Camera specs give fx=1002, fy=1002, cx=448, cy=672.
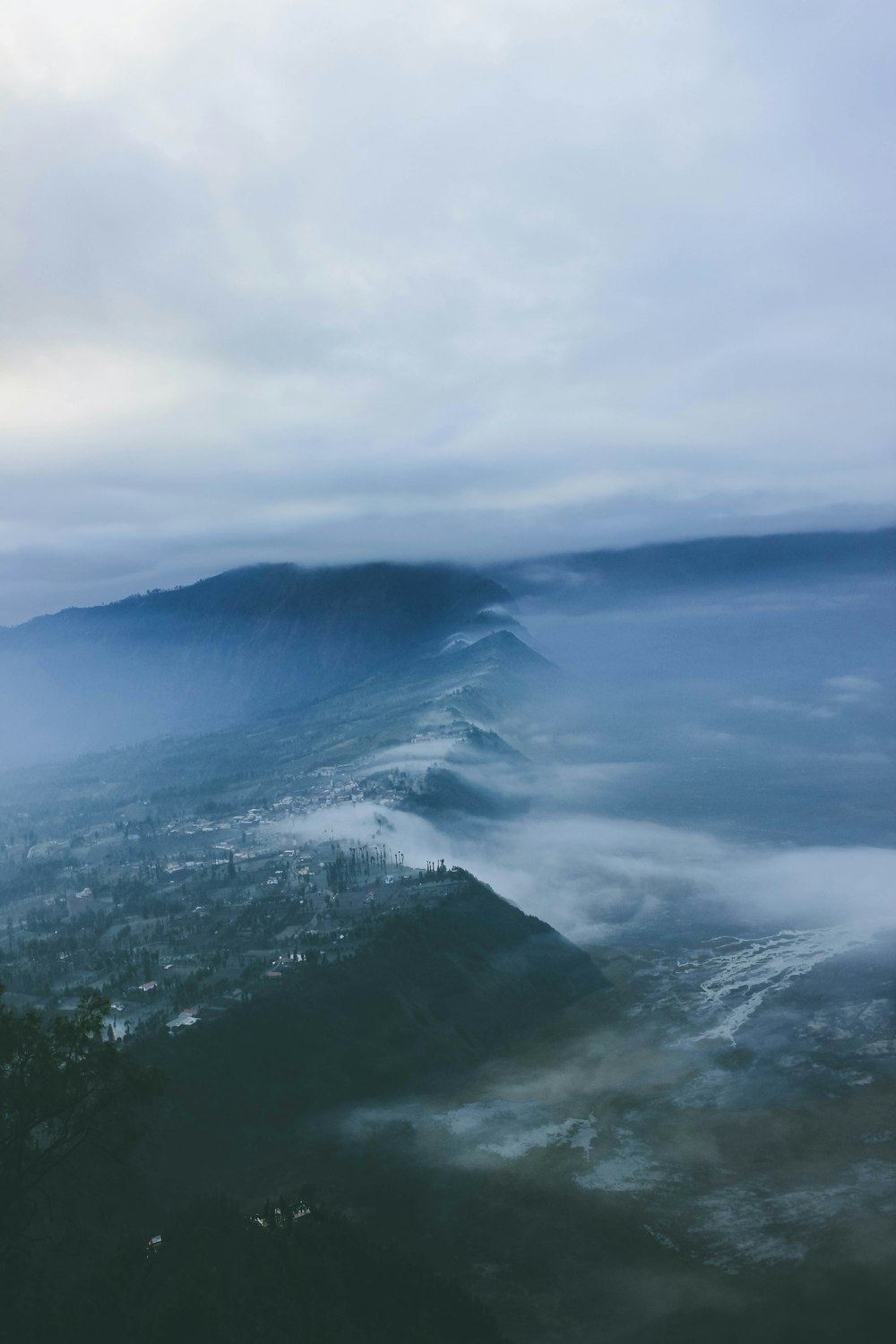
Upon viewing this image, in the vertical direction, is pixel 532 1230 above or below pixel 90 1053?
below

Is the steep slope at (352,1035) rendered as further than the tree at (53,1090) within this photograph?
Yes

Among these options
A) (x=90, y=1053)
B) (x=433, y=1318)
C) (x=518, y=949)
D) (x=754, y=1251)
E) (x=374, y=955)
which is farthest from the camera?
(x=518, y=949)

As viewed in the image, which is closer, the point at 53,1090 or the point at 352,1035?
the point at 53,1090

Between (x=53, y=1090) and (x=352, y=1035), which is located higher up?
(x=53, y=1090)

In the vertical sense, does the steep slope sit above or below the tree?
below

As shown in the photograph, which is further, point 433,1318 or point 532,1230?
point 532,1230

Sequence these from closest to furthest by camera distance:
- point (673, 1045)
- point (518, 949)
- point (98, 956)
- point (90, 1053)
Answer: point (90, 1053), point (673, 1045), point (518, 949), point (98, 956)

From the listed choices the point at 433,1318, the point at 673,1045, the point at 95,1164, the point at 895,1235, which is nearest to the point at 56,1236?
the point at 95,1164

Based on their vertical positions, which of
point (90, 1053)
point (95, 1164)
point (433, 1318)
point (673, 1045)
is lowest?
point (673, 1045)

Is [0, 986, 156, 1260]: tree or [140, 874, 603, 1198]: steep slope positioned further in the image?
[140, 874, 603, 1198]: steep slope

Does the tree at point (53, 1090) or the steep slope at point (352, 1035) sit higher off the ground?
the tree at point (53, 1090)

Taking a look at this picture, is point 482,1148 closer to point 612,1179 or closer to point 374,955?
point 612,1179
